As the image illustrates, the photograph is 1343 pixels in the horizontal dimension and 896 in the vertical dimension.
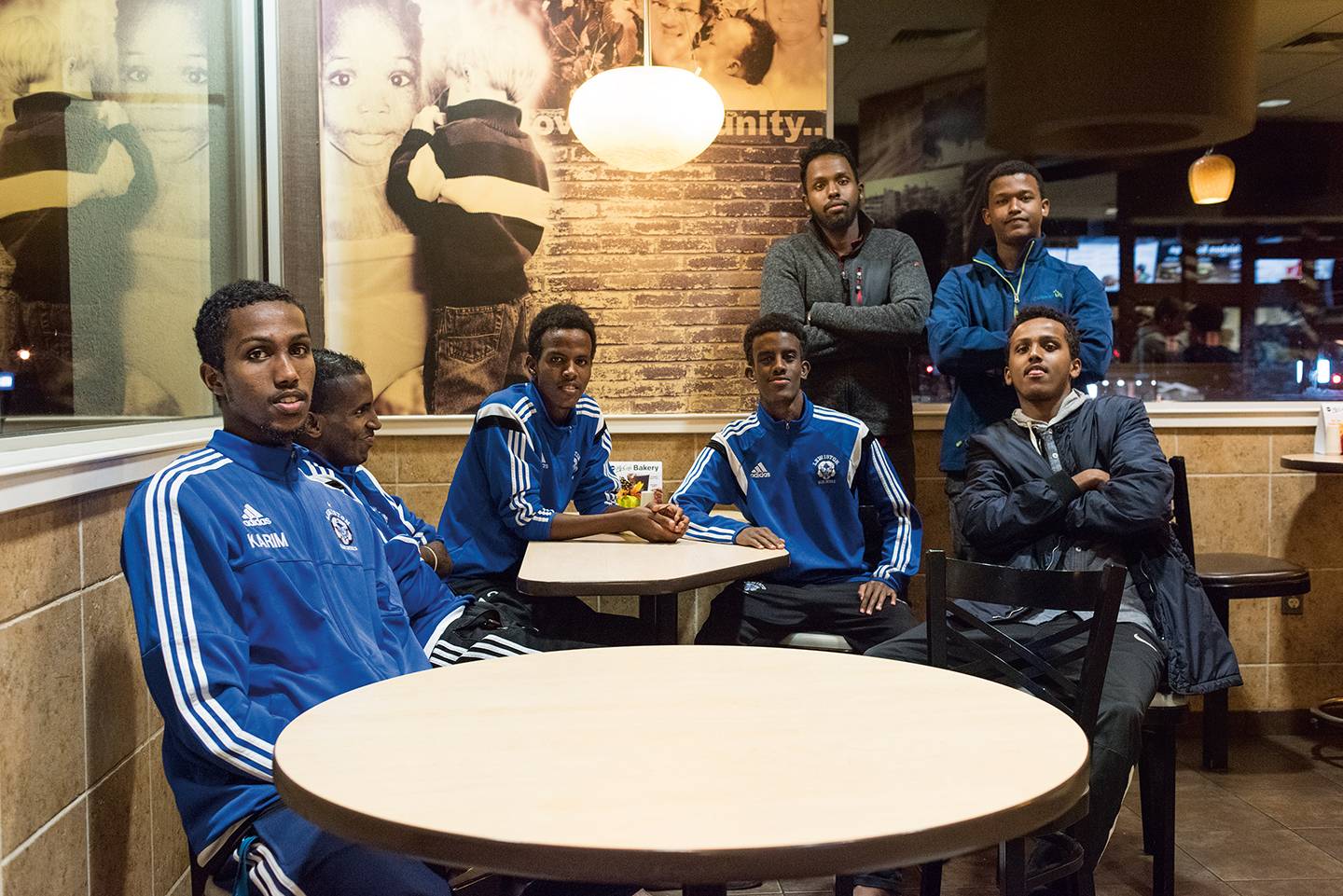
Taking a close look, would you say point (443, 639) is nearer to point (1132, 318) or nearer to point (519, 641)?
point (519, 641)

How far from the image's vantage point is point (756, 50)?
4.48m

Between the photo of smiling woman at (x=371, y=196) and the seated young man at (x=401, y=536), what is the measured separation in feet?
3.95

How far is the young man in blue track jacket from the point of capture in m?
1.59

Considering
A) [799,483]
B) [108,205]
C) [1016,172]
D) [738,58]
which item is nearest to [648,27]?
[738,58]

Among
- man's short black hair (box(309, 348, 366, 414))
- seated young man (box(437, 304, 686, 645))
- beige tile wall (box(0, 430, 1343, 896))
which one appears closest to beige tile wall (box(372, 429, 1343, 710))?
seated young man (box(437, 304, 686, 645))

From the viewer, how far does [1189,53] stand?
466 centimetres

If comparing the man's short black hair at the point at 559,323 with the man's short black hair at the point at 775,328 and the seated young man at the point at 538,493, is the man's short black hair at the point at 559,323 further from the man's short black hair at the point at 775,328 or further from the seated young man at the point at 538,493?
the man's short black hair at the point at 775,328

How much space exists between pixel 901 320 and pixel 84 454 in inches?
105

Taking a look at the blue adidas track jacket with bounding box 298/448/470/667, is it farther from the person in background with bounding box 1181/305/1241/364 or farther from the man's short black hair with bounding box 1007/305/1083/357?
the person in background with bounding box 1181/305/1241/364

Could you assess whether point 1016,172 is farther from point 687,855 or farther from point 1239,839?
point 687,855

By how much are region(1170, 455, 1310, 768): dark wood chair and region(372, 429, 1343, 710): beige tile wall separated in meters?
0.48

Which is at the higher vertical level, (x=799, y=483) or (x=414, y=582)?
(x=799, y=483)

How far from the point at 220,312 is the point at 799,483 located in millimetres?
2007

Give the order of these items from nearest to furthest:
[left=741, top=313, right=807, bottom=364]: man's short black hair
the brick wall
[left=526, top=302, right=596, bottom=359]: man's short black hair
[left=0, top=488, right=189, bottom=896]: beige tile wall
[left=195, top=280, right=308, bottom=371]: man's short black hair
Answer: [left=0, top=488, right=189, bottom=896]: beige tile wall < [left=195, top=280, right=308, bottom=371]: man's short black hair < [left=526, top=302, right=596, bottom=359]: man's short black hair < [left=741, top=313, right=807, bottom=364]: man's short black hair < the brick wall
